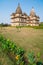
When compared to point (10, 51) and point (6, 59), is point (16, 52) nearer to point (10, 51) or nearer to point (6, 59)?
point (10, 51)

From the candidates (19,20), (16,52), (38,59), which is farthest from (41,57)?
(19,20)

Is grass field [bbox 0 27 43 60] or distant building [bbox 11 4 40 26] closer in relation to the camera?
grass field [bbox 0 27 43 60]

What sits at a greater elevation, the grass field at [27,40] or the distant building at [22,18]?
the grass field at [27,40]

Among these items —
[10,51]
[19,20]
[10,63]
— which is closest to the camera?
[10,63]

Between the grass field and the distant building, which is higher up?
the grass field

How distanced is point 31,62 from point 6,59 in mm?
944

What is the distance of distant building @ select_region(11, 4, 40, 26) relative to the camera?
4350cm

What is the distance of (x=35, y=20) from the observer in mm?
45438

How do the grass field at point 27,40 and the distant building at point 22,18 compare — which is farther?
the distant building at point 22,18

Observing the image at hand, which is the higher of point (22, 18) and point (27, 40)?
point (27, 40)

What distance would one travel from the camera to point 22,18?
44.5 meters

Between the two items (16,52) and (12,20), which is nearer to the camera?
(16,52)

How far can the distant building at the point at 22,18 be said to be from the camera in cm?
4350

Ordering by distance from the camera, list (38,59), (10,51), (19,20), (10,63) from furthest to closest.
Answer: (19,20)
(10,51)
(38,59)
(10,63)
